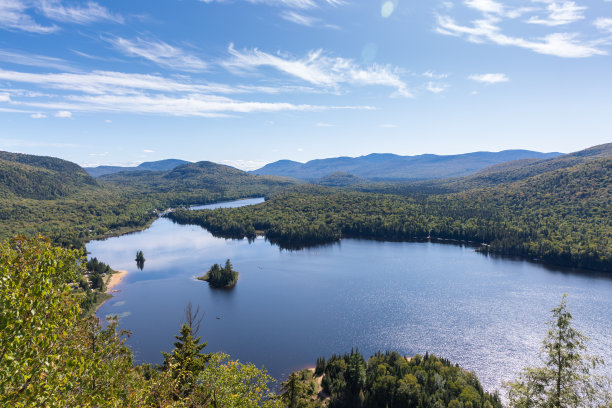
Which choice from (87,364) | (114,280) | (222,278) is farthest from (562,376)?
(114,280)

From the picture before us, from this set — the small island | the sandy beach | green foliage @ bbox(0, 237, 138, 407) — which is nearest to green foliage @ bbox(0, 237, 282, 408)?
green foliage @ bbox(0, 237, 138, 407)

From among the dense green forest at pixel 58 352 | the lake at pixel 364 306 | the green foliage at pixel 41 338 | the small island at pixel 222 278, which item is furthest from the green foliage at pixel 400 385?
the small island at pixel 222 278

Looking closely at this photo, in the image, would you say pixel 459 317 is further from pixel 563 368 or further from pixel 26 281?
pixel 26 281

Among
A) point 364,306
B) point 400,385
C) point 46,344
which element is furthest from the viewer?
point 364,306

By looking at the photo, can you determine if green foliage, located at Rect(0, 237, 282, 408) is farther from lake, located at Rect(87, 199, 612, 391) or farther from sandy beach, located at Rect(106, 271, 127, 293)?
sandy beach, located at Rect(106, 271, 127, 293)

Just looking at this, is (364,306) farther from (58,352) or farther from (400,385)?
(58,352)

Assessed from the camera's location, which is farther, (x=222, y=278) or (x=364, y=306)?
(x=222, y=278)

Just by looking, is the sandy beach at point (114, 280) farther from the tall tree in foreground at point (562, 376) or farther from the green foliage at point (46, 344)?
the tall tree in foreground at point (562, 376)

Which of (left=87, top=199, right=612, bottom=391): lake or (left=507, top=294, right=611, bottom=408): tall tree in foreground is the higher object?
(left=507, top=294, right=611, bottom=408): tall tree in foreground
